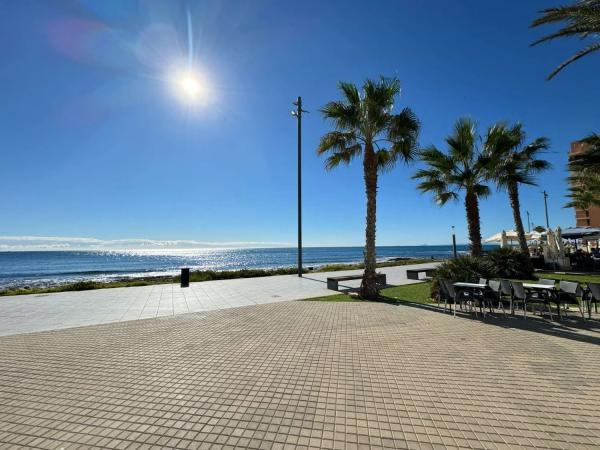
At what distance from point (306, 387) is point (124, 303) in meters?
9.00

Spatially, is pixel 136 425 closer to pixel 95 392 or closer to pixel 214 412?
pixel 214 412

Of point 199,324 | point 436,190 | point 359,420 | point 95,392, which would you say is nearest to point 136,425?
point 95,392

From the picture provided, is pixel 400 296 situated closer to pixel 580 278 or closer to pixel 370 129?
pixel 370 129

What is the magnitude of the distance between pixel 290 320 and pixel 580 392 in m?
5.45

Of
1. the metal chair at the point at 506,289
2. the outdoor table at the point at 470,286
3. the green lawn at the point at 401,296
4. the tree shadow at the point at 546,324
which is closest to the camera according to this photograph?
the tree shadow at the point at 546,324

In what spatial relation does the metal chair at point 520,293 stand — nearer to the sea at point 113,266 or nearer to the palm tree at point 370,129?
the palm tree at point 370,129

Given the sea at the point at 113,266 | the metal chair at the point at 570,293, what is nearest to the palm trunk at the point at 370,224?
the metal chair at the point at 570,293

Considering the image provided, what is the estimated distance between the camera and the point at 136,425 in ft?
10.4

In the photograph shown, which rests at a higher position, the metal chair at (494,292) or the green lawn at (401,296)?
the metal chair at (494,292)

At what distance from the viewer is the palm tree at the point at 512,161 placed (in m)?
13.3

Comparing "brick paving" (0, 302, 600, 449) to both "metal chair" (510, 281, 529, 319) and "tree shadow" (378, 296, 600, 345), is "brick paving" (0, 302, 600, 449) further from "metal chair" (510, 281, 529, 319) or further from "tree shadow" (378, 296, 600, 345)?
"metal chair" (510, 281, 529, 319)

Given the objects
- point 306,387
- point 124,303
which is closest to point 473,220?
point 306,387

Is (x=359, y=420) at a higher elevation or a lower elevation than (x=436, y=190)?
lower

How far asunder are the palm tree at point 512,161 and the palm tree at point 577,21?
19.7 feet
